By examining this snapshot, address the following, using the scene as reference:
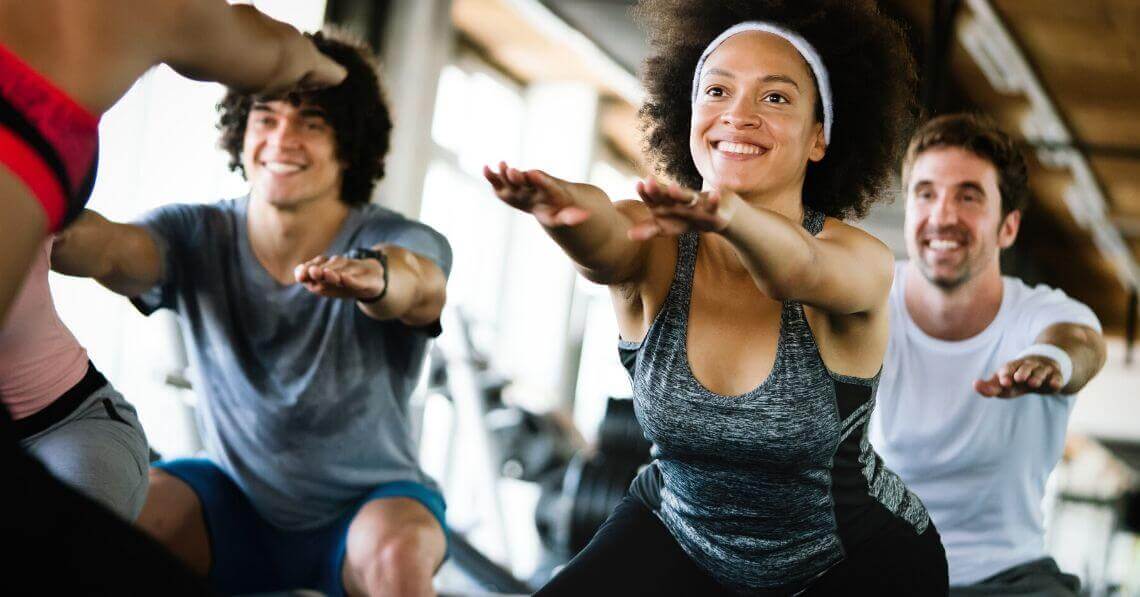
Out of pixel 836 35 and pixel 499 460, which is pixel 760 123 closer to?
Result: pixel 836 35

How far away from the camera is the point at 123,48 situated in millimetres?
1299

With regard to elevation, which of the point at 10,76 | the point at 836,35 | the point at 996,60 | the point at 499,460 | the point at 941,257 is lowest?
the point at 499,460

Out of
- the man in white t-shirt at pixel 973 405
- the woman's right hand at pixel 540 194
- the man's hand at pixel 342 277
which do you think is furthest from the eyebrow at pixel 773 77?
the man in white t-shirt at pixel 973 405

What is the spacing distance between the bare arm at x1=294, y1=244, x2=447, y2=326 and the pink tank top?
40 cm

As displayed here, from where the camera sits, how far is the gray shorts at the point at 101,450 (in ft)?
6.44

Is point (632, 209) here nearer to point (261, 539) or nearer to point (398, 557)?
point (398, 557)

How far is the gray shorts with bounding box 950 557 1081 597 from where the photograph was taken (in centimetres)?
276

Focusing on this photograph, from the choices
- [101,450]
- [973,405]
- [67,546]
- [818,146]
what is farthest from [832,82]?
[67,546]

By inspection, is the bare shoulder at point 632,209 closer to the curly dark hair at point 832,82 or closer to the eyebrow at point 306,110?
the curly dark hair at point 832,82

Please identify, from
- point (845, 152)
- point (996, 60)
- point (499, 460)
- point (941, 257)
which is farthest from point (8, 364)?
point (996, 60)

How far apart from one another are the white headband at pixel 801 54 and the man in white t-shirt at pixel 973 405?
0.84 m

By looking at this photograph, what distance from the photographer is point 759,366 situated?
1947mm

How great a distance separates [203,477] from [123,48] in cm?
165

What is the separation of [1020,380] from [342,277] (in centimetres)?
124
